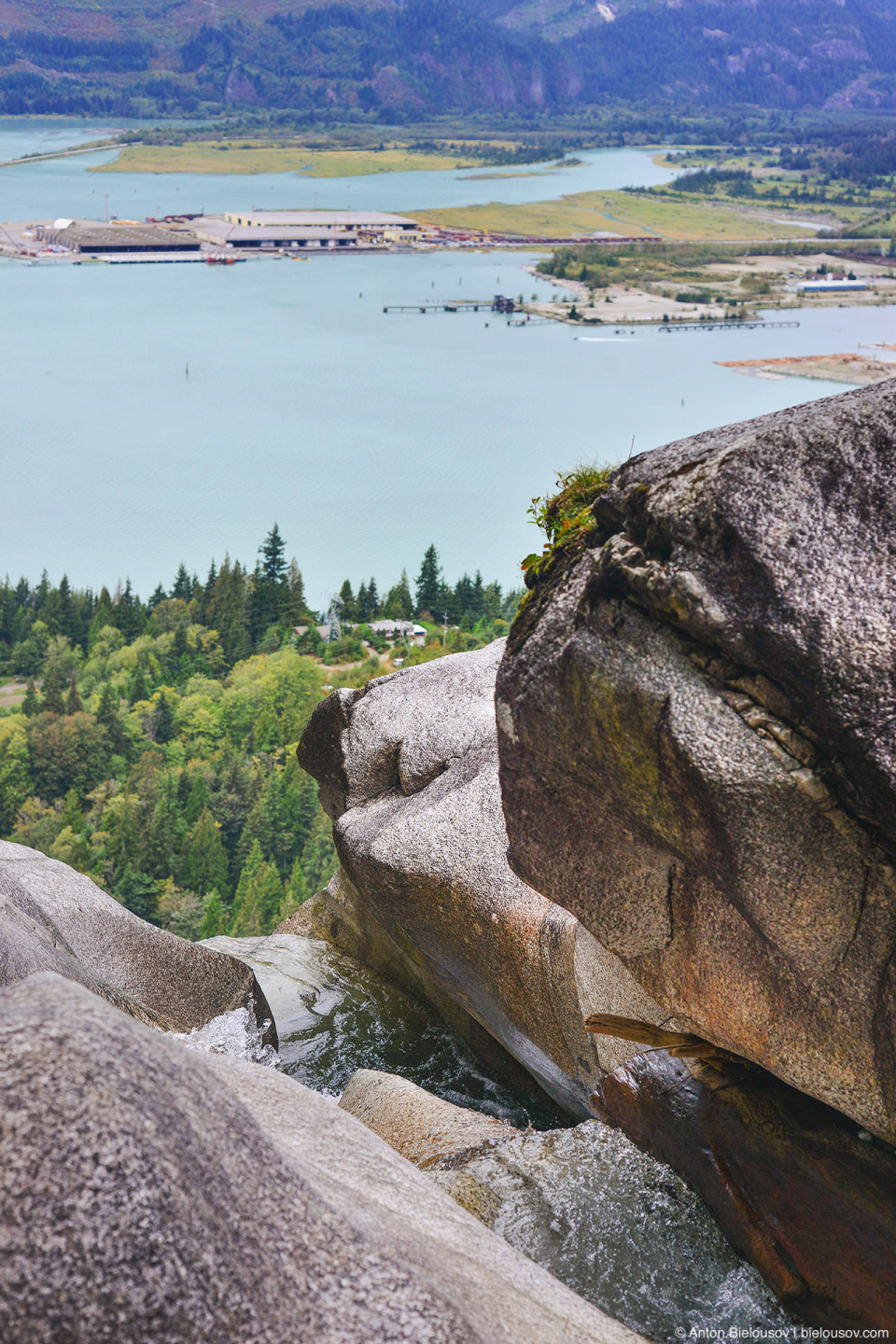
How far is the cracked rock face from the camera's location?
18.2 feet

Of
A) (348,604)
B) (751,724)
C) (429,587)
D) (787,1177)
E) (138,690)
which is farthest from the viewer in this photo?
(348,604)

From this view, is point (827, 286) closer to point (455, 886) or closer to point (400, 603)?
point (400, 603)

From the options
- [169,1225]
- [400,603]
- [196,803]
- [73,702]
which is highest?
[169,1225]

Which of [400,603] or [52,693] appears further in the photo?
[400,603]

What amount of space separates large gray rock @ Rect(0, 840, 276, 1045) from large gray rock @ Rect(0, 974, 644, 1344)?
690cm

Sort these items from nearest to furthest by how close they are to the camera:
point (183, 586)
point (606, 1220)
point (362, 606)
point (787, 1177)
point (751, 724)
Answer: point (751, 724), point (787, 1177), point (606, 1220), point (362, 606), point (183, 586)

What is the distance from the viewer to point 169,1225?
13.7 feet

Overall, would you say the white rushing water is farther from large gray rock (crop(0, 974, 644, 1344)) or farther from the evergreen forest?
the evergreen forest

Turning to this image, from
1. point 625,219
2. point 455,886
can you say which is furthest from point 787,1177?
point 625,219

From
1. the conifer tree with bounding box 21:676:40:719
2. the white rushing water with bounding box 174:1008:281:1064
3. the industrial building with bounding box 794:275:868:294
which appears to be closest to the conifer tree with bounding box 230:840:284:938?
the conifer tree with bounding box 21:676:40:719

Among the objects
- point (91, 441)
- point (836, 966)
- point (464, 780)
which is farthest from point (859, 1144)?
point (91, 441)

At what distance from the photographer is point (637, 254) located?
154m

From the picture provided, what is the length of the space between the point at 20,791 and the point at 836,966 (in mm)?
62290

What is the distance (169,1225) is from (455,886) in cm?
745
